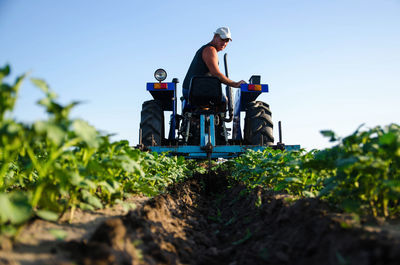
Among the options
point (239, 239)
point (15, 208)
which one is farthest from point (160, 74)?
point (15, 208)

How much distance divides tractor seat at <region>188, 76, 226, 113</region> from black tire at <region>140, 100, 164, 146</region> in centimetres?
76

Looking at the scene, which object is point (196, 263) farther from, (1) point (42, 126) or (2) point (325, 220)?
(1) point (42, 126)

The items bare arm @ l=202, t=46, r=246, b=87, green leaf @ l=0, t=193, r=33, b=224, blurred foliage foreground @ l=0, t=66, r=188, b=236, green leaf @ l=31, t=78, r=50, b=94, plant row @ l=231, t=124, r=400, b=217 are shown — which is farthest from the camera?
bare arm @ l=202, t=46, r=246, b=87

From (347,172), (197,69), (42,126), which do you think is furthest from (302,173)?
(197,69)

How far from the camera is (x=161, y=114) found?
5824 millimetres

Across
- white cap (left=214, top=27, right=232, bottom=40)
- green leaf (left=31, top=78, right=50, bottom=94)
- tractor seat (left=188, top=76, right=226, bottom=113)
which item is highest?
white cap (left=214, top=27, right=232, bottom=40)

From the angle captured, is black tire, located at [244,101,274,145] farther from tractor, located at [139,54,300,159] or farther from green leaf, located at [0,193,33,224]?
green leaf, located at [0,193,33,224]

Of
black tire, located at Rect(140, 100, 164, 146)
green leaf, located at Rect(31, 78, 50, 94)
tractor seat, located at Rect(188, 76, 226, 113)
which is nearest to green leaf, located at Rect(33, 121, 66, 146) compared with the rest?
green leaf, located at Rect(31, 78, 50, 94)

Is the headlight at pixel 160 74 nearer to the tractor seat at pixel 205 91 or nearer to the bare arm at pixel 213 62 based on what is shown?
the tractor seat at pixel 205 91

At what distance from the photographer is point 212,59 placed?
17.2 feet

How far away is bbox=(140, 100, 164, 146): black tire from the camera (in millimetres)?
5469

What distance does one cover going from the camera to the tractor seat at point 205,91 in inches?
198

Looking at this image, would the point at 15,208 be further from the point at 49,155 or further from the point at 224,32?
the point at 224,32

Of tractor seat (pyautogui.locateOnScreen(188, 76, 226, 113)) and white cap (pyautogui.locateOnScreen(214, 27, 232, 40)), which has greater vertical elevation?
white cap (pyautogui.locateOnScreen(214, 27, 232, 40))
